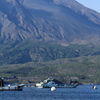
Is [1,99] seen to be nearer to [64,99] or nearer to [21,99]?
[21,99]

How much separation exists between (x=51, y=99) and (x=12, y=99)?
448 inches

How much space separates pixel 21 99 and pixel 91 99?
2146cm

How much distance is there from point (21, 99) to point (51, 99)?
8.94 m

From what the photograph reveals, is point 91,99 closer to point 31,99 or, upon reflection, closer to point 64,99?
point 64,99

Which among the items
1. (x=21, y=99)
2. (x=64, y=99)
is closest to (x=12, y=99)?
(x=21, y=99)

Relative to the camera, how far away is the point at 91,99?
15800 cm

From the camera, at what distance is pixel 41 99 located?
504 ft

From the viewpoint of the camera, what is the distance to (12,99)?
149625mm

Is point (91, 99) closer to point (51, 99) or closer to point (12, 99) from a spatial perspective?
point (51, 99)

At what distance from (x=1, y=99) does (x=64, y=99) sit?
18.3 metres

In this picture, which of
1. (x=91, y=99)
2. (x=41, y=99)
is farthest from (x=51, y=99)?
(x=91, y=99)

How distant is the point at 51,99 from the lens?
153 metres

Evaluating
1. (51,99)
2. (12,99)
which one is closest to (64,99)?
(51,99)

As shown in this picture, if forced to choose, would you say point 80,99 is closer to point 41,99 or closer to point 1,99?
point 41,99
